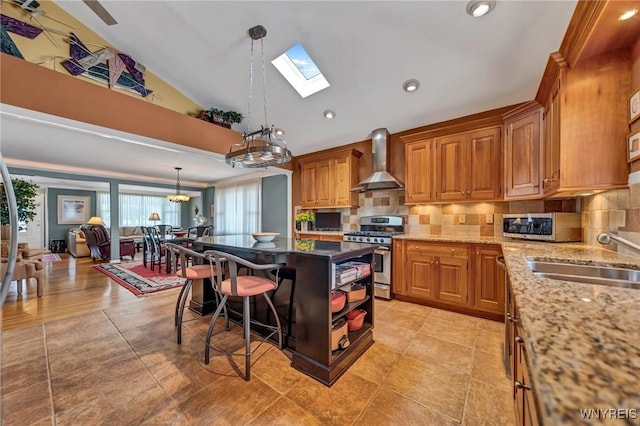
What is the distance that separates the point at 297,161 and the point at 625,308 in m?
4.89

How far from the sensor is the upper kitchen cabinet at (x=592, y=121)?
1.63 meters

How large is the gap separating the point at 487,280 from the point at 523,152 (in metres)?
1.44

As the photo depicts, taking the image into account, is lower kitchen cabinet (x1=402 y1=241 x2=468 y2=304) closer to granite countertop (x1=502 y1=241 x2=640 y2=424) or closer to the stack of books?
the stack of books

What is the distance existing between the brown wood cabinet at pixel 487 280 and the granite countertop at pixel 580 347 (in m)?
2.01

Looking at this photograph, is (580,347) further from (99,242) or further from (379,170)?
(99,242)

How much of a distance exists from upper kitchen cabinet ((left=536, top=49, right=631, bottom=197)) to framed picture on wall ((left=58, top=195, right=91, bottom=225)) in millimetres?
12445

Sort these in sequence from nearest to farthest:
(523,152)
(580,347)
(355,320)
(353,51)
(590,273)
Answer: (580,347), (590,273), (355,320), (523,152), (353,51)

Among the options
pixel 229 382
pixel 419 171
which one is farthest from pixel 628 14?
pixel 229 382

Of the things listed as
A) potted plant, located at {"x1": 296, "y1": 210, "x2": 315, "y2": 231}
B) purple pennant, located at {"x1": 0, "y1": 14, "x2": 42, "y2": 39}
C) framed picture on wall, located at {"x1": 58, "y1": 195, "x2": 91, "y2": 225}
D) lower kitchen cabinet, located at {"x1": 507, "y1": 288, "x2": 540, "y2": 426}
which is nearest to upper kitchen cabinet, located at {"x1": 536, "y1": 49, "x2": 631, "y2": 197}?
lower kitchen cabinet, located at {"x1": 507, "y1": 288, "x2": 540, "y2": 426}

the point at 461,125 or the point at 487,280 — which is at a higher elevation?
the point at 461,125

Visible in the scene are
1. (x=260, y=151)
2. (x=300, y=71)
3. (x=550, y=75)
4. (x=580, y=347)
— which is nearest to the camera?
(x=580, y=347)

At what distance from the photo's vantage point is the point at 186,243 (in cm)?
519

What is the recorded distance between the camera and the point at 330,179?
4.39 m

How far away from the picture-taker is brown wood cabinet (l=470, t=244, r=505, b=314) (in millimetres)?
2689
